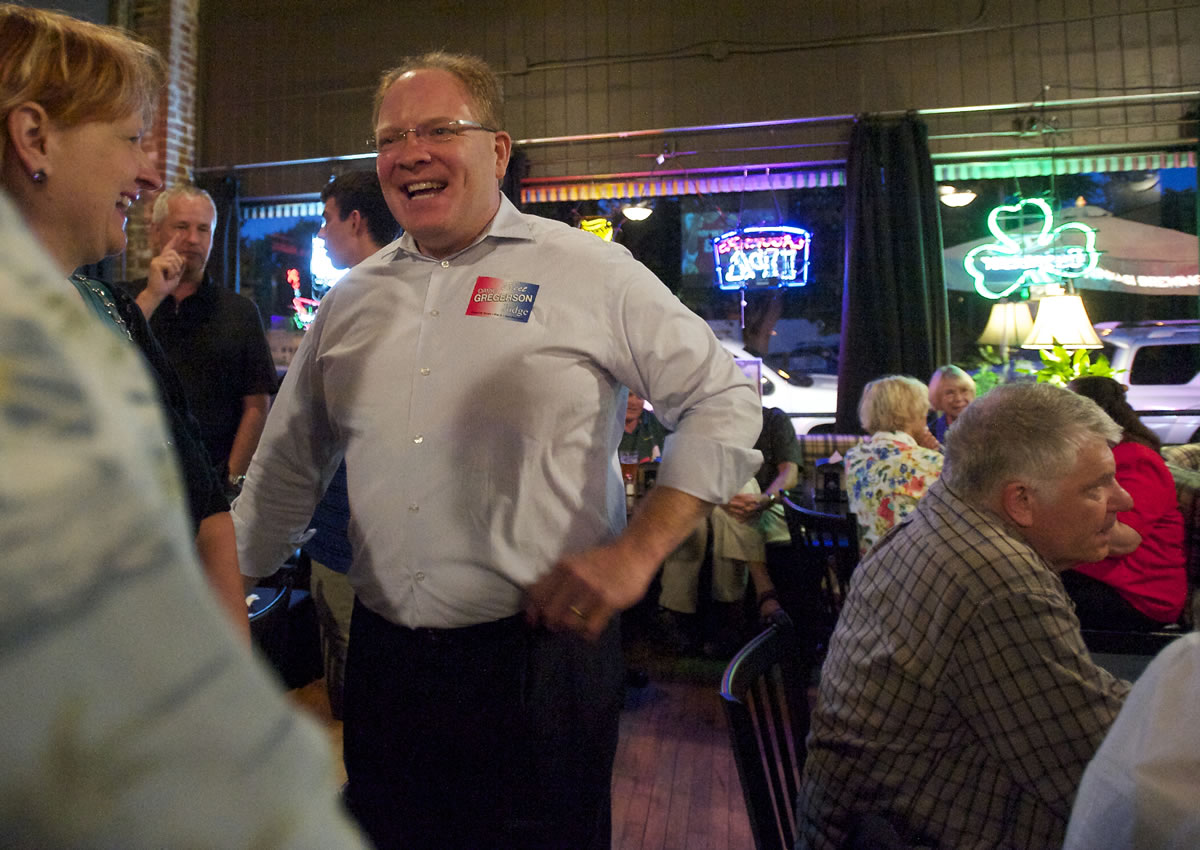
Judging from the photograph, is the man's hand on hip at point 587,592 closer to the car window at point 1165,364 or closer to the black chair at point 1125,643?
the black chair at point 1125,643

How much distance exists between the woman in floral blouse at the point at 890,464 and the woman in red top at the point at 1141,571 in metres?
0.60

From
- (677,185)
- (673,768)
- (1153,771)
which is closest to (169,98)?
(677,185)

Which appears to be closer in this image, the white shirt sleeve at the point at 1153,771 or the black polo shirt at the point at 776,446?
the white shirt sleeve at the point at 1153,771

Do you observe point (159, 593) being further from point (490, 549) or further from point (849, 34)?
point (849, 34)

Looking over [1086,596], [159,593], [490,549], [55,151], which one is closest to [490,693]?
[490,549]

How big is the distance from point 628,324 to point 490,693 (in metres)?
0.63

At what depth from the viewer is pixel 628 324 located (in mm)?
1297

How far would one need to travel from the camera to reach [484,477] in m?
1.27

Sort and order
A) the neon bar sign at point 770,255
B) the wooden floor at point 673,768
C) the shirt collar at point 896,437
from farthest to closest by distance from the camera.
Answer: the neon bar sign at point 770,255 < the shirt collar at point 896,437 < the wooden floor at point 673,768

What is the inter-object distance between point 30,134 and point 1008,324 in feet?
19.2

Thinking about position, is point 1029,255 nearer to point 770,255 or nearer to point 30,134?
point 770,255

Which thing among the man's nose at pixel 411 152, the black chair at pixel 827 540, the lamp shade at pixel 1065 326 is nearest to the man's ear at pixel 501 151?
the man's nose at pixel 411 152

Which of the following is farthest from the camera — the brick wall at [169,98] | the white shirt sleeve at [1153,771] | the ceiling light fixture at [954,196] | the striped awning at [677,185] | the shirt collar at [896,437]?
the brick wall at [169,98]

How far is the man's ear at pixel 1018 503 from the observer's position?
1.41 metres
